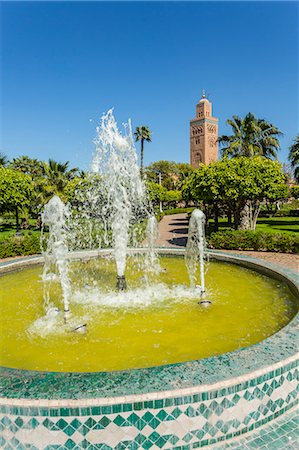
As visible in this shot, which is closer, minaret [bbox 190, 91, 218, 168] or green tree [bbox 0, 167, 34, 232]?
green tree [bbox 0, 167, 34, 232]

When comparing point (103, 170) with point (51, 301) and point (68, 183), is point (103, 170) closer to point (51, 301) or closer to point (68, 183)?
point (51, 301)

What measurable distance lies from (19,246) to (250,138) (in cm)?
1456

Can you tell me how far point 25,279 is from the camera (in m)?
9.02

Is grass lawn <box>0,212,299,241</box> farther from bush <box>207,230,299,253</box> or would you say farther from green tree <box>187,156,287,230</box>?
bush <box>207,230,299,253</box>

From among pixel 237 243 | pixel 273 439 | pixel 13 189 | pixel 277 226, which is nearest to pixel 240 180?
pixel 237 243

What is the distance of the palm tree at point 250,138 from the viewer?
19.8m

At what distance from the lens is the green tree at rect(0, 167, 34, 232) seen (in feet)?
55.1

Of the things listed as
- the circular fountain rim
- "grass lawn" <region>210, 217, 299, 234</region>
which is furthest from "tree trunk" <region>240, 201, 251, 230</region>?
the circular fountain rim

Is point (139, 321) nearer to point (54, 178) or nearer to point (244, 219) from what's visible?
point (244, 219)

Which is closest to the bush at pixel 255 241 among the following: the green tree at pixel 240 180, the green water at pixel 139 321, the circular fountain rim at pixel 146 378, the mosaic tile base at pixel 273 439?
the green tree at pixel 240 180

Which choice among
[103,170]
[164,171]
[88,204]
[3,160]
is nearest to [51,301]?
[103,170]

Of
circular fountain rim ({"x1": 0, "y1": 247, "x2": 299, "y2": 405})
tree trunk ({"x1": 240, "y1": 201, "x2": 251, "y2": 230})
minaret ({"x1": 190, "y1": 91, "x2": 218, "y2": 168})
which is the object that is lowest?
circular fountain rim ({"x1": 0, "y1": 247, "x2": 299, "y2": 405})

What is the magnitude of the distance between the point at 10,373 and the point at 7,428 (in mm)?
527

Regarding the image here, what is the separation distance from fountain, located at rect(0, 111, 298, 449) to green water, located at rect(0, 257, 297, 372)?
2 centimetres
